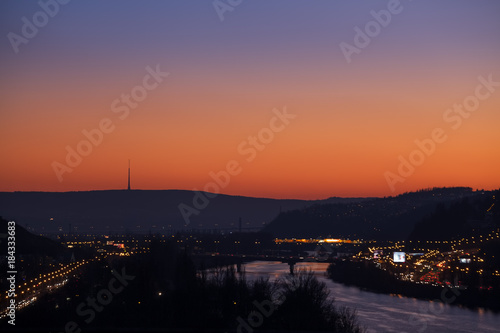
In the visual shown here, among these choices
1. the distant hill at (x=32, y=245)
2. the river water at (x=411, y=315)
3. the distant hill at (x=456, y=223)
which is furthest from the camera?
the distant hill at (x=456, y=223)

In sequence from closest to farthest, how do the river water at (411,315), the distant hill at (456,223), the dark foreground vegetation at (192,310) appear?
the dark foreground vegetation at (192,310) < the river water at (411,315) < the distant hill at (456,223)

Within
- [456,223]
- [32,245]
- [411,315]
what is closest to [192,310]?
[411,315]

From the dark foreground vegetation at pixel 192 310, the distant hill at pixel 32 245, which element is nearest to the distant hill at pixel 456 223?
the distant hill at pixel 32 245

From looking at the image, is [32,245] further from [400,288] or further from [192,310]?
[192,310]

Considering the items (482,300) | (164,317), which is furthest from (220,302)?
(482,300)

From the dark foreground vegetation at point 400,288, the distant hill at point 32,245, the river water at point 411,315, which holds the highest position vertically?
the distant hill at point 32,245

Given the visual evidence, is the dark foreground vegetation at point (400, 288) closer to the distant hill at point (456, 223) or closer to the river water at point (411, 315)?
the river water at point (411, 315)

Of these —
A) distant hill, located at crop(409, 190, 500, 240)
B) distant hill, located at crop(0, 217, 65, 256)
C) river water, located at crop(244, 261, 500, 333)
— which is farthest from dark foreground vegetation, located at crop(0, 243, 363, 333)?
distant hill, located at crop(409, 190, 500, 240)

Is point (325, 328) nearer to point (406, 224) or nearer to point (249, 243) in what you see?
point (249, 243)

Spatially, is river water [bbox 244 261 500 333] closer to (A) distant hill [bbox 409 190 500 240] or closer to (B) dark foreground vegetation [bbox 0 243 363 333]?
(B) dark foreground vegetation [bbox 0 243 363 333]
